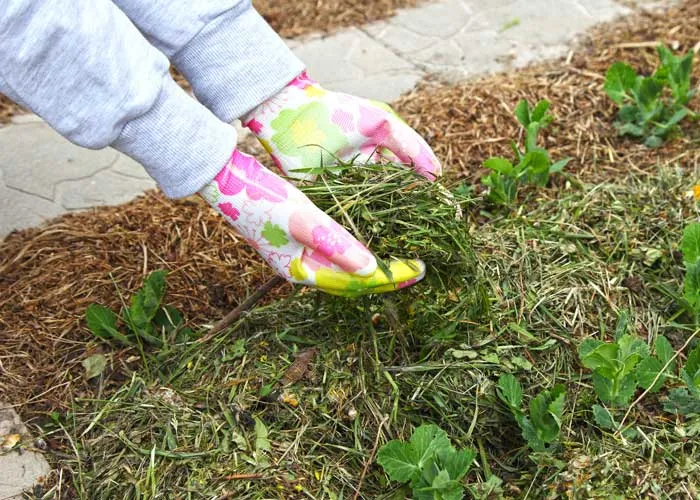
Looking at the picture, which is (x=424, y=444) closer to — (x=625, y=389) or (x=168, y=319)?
(x=625, y=389)

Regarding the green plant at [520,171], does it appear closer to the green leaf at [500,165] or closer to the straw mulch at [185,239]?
the green leaf at [500,165]

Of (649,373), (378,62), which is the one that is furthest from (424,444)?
(378,62)

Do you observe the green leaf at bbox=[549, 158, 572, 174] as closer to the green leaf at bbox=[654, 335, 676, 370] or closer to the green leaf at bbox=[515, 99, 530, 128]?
the green leaf at bbox=[515, 99, 530, 128]

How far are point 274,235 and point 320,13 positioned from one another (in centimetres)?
195

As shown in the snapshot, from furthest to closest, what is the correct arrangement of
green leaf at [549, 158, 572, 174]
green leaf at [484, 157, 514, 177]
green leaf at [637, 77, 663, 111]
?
green leaf at [637, 77, 663, 111]
green leaf at [549, 158, 572, 174]
green leaf at [484, 157, 514, 177]

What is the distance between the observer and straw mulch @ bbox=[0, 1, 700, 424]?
186 cm

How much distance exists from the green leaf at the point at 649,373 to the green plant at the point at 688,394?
34 mm

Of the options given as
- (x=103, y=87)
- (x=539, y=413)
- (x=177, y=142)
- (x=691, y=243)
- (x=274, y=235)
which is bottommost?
(x=539, y=413)

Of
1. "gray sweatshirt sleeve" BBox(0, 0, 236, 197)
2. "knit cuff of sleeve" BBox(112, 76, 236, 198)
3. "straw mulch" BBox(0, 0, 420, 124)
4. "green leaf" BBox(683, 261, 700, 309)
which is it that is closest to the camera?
"gray sweatshirt sleeve" BBox(0, 0, 236, 197)

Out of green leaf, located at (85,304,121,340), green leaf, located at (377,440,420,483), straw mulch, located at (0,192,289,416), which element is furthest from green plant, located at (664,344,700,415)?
green leaf, located at (85,304,121,340)

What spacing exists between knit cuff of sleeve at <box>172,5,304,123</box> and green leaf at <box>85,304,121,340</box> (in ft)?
1.65

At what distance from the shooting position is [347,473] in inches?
62.4

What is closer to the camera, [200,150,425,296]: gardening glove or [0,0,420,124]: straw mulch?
[200,150,425,296]: gardening glove

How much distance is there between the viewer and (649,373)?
64.2 inches
